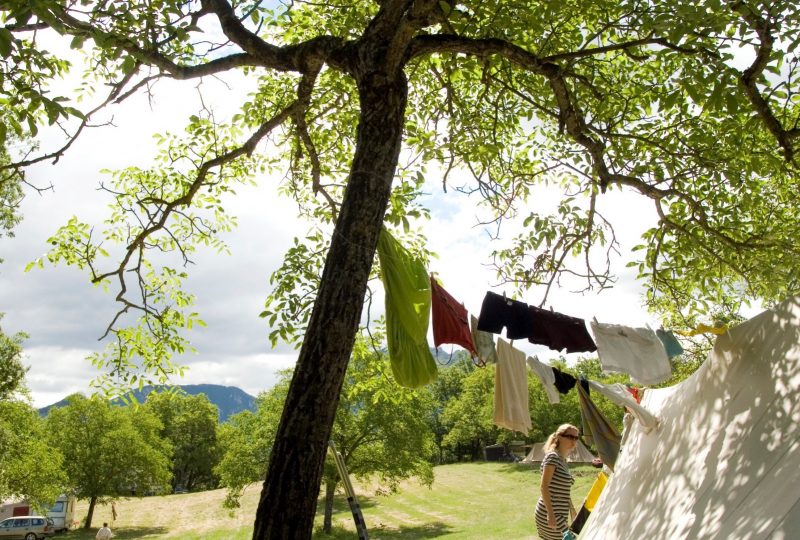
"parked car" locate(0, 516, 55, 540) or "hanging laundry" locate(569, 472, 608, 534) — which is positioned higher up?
"hanging laundry" locate(569, 472, 608, 534)

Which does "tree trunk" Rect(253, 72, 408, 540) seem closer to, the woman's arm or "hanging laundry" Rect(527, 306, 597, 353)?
"hanging laundry" Rect(527, 306, 597, 353)

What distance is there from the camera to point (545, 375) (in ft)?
20.1

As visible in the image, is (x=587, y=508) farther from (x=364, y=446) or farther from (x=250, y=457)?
(x=250, y=457)

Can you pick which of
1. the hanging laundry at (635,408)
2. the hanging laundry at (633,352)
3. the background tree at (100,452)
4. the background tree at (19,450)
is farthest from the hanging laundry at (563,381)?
the background tree at (100,452)

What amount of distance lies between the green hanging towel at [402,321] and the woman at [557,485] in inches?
67.6

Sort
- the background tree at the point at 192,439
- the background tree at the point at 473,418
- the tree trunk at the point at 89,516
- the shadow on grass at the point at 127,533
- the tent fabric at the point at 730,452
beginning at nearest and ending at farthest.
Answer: the tent fabric at the point at 730,452 < the shadow on grass at the point at 127,533 < the tree trunk at the point at 89,516 < the background tree at the point at 473,418 < the background tree at the point at 192,439

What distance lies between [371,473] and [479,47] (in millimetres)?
24802

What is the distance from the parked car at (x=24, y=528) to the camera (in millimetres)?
31072

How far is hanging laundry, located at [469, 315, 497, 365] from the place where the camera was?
5.66 meters

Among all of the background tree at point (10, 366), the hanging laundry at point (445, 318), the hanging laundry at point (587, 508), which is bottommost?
the hanging laundry at point (587, 508)

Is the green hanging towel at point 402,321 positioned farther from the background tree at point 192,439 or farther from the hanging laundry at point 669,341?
the background tree at point 192,439

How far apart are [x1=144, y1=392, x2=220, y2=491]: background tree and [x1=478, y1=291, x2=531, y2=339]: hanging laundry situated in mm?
57681

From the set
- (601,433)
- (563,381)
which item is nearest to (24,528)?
(601,433)

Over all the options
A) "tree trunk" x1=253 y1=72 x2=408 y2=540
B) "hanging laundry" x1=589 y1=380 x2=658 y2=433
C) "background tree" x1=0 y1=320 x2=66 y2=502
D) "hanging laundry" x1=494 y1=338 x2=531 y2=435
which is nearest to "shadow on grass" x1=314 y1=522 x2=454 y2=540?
"background tree" x1=0 y1=320 x2=66 y2=502
